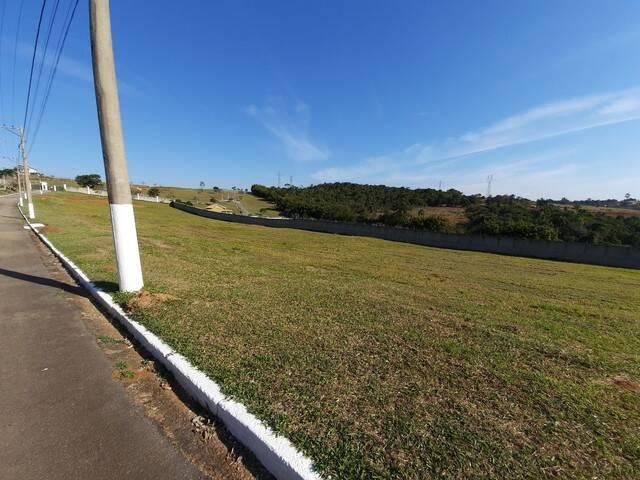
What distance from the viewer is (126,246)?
5.95 m

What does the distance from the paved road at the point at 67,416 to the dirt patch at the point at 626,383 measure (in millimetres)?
4251

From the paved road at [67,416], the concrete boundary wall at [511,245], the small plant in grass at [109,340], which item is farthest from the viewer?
the concrete boundary wall at [511,245]

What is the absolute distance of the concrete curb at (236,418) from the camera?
2.24 m

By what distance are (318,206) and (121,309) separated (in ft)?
210

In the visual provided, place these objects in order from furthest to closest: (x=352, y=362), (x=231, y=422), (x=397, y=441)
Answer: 1. (x=352, y=362)
2. (x=231, y=422)
3. (x=397, y=441)

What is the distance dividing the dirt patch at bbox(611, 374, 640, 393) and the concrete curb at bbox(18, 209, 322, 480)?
350cm

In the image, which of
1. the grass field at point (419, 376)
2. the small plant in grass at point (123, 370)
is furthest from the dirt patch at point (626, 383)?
the small plant in grass at point (123, 370)

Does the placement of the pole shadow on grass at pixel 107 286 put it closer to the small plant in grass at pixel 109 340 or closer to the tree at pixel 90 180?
the small plant in grass at pixel 109 340

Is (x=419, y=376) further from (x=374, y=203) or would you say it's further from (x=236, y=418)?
(x=374, y=203)

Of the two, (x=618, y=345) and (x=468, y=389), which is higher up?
(x=468, y=389)

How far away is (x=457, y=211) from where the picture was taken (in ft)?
223

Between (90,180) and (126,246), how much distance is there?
117 m

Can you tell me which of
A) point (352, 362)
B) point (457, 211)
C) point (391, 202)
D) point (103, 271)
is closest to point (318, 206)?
point (391, 202)

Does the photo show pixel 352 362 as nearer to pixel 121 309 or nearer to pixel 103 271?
pixel 121 309
